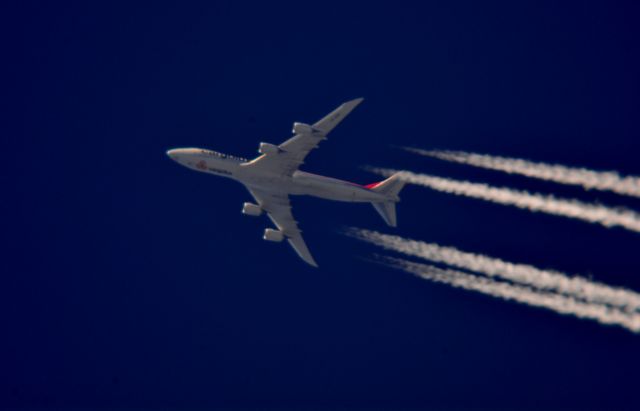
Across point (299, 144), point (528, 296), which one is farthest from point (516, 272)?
point (299, 144)

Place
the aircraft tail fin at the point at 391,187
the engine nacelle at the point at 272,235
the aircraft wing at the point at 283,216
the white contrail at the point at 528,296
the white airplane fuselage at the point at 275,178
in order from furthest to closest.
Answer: the aircraft wing at the point at 283,216, the engine nacelle at the point at 272,235, the aircraft tail fin at the point at 391,187, the white airplane fuselage at the point at 275,178, the white contrail at the point at 528,296

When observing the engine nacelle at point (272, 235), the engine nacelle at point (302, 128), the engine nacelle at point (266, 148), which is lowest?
the engine nacelle at point (272, 235)

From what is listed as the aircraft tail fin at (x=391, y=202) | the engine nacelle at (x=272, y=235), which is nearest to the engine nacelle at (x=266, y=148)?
the engine nacelle at (x=272, y=235)

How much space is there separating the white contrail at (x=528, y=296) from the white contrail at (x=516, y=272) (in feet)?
1.94

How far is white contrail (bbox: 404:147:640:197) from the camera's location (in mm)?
64938

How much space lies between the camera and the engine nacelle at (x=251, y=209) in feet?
246

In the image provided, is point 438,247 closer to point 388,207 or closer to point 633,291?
point 388,207

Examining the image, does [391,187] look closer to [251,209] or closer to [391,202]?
[391,202]

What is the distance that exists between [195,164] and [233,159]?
3.65 m

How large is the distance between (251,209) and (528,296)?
1071 inches

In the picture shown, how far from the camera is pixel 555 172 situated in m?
69.2

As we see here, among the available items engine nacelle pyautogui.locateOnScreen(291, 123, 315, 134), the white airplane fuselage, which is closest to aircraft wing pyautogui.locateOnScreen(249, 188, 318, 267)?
the white airplane fuselage

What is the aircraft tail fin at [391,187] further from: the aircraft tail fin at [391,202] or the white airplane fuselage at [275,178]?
the white airplane fuselage at [275,178]

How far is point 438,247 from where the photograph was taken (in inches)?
2879
